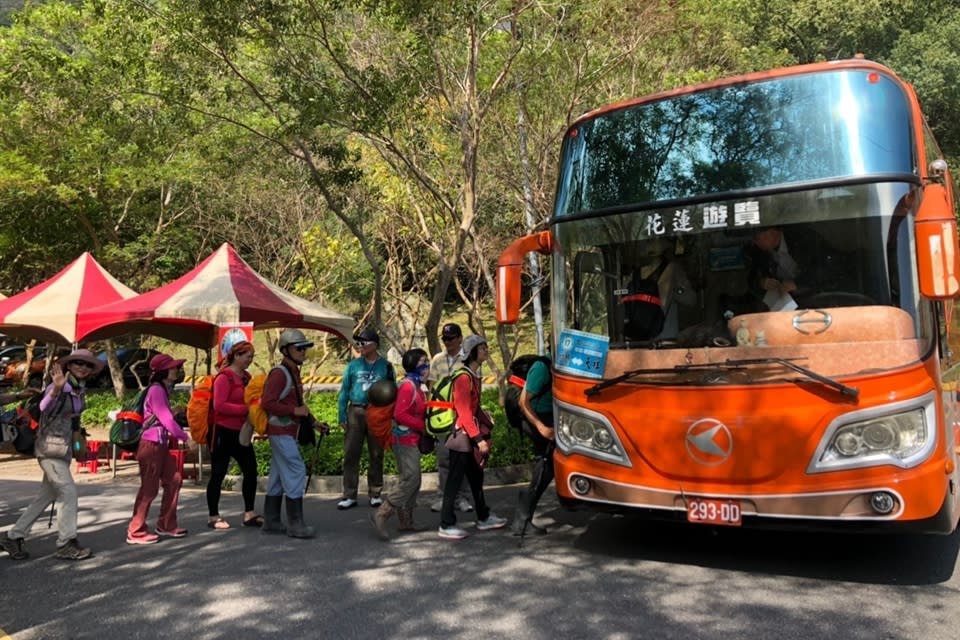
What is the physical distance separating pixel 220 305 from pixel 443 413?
190 inches

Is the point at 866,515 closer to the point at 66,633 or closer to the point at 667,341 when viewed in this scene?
the point at 667,341

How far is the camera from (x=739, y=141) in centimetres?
547

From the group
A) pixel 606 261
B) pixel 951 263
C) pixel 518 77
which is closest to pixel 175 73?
pixel 518 77

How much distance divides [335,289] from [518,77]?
28.8ft

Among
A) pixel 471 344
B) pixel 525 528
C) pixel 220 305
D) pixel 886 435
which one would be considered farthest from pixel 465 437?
pixel 220 305

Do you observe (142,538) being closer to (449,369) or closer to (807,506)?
(449,369)

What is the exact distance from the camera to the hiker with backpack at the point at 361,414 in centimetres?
806

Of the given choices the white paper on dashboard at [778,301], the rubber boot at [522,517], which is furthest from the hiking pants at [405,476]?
the white paper on dashboard at [778,301]

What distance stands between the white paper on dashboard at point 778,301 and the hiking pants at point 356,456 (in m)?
4.23

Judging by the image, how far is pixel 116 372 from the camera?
18219 mm

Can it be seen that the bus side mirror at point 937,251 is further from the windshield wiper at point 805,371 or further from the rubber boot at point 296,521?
the rubber boot at point 296,521

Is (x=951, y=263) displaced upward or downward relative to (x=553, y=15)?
downward

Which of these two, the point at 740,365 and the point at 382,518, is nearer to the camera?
the point at 740,365

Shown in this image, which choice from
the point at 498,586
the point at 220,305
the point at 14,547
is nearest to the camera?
the point at 498,586
